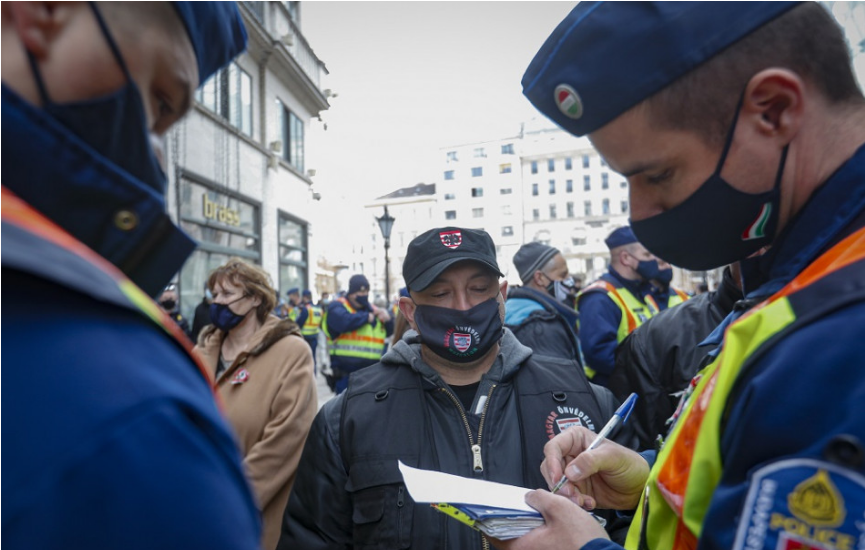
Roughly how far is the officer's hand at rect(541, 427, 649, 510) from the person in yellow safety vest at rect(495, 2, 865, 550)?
22cm

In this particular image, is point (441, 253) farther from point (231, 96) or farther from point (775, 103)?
point (231, 96)

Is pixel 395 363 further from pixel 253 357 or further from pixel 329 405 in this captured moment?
pixel 253 357

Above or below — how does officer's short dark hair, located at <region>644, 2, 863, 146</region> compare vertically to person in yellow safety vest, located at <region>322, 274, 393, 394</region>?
above

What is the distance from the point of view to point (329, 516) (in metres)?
2.27

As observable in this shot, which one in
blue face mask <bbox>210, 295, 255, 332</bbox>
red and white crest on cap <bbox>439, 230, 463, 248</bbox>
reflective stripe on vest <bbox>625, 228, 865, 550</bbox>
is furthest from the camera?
blue face mask <bbox>210, 295, 255, 332</bbox>

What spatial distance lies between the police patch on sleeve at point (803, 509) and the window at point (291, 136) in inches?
640

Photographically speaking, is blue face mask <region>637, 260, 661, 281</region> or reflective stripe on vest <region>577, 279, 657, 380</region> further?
blue face mask <region>637, 260, 661, 281</region>

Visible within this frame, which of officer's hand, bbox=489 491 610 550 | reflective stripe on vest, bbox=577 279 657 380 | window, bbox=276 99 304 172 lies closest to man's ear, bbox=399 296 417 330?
officer's hand, bbox=489 491 610 550

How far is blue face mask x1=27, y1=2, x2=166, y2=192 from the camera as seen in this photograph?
835 mm

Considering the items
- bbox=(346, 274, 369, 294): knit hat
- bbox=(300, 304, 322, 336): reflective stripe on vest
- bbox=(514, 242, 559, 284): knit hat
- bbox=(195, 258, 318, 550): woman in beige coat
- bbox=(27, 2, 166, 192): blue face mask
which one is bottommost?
bbox=(300, 304, 322, 336): reflective stripe on vest

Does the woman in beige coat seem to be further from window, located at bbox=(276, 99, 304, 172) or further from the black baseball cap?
window, located at bbox=(276, 99, 304, 172)

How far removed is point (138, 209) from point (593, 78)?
36.3 inches

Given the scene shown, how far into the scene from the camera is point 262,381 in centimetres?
356

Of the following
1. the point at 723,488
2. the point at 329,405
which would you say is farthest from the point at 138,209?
the point at 329,405
